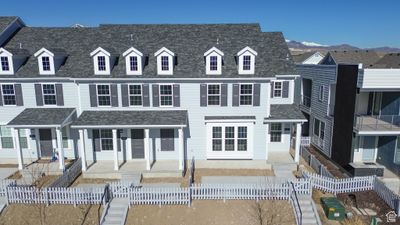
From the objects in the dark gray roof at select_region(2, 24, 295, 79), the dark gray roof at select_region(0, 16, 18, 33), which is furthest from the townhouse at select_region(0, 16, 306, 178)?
the dark gray roof at select_region(0, 16, 18, 33)

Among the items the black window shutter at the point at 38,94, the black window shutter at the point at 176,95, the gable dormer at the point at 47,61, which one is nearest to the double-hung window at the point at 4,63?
the gable dormer at the point at 47,61

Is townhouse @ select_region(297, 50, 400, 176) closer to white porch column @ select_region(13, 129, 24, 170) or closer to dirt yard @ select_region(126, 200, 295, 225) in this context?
dirt yard @ select_region(126, 200, 295, 225)

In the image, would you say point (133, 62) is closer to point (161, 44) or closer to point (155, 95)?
point (155, 95)

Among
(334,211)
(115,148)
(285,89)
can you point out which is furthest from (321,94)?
(115,148)

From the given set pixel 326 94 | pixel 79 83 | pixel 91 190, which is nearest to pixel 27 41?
pixel 79 83

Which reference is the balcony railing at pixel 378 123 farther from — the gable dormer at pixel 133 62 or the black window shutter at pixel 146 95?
the gable dormer at pixel 133 62

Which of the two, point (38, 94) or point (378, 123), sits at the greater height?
point (38, 94)

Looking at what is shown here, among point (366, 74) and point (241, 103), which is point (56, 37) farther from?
point (366, 74)
